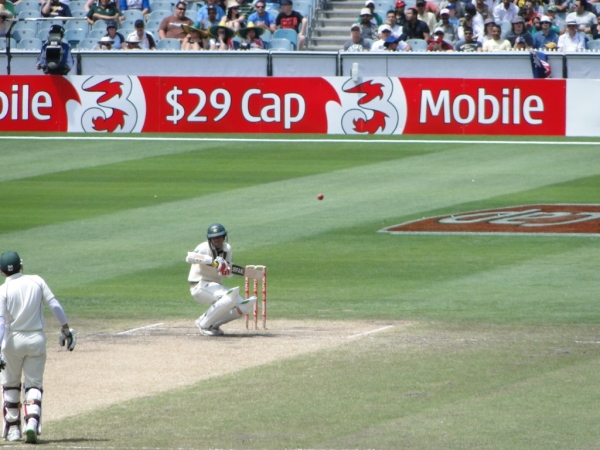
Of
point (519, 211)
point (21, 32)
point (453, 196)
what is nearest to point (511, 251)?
point (519, 211)

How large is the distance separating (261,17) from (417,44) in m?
4.64

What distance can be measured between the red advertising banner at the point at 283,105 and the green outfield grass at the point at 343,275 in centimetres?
82

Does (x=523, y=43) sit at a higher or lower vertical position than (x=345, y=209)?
higher

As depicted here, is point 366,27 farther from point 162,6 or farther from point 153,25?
point 162,6

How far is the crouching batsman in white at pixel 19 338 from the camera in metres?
8.90

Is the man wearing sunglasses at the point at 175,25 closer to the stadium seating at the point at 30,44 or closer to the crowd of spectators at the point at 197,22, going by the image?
the crowd of spectators at the point at 197,22

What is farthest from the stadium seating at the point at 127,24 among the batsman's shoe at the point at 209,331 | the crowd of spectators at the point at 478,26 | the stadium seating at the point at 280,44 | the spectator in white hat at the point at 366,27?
the batsman's shoe at the point at 209,331

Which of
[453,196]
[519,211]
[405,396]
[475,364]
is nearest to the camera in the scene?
[405,396]

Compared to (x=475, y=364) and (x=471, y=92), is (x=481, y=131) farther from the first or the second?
(x=475, y=364)

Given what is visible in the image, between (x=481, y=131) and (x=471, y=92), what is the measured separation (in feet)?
3.39

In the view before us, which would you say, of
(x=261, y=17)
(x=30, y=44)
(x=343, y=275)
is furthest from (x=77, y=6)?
(x=343, y=275)

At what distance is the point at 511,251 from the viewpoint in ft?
59.2

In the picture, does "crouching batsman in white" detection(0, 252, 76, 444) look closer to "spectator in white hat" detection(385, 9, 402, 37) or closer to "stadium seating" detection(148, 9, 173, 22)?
"spectator in white hat" detection(385, 9, 402, 37)

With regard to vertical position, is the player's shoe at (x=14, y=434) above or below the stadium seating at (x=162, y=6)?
below
